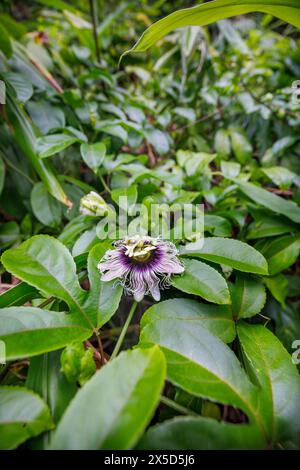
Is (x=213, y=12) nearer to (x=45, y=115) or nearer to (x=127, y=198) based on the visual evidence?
(x=127, y=198)

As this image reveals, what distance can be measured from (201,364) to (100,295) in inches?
7.5

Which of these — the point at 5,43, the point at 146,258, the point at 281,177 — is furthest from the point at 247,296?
the point at 5,43

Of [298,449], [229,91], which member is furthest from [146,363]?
[229,91]

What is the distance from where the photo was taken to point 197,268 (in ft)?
1.71

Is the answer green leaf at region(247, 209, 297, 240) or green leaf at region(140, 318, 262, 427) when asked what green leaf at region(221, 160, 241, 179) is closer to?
green leaf at region(247, 209, 297, 240)

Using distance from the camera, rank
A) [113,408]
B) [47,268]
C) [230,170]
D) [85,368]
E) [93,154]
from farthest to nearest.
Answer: [230,170] → [93,154] → [47,268] → [85,368] → [113,408]

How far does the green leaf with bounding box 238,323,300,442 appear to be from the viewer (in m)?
0.35

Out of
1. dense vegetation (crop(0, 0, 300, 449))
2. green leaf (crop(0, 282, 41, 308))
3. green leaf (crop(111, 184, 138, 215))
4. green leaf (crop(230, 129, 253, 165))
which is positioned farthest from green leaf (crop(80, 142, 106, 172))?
green leaf (crop(230, 129, 253, 165))

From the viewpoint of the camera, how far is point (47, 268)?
1.61ft

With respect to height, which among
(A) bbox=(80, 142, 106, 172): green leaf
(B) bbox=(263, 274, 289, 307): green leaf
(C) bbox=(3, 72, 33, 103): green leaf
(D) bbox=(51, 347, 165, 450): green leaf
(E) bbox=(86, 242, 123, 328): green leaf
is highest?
(C) bbox=(3, 72, 33, 103): green leaf

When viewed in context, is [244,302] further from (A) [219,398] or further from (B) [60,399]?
(B) [60,399]

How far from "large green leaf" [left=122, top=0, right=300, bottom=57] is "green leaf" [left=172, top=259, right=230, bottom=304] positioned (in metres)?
0.38

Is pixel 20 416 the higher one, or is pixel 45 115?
pixel 45 115

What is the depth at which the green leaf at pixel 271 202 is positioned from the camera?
0.66 meters
